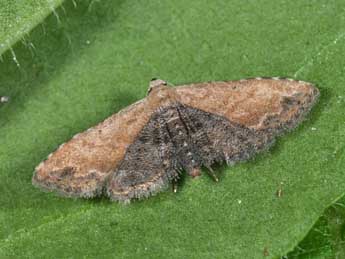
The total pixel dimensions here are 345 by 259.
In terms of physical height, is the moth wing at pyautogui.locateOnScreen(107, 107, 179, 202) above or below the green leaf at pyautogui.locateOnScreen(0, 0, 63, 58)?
below

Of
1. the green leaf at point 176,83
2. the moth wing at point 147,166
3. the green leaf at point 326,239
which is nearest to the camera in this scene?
the green leaf at point 326,239

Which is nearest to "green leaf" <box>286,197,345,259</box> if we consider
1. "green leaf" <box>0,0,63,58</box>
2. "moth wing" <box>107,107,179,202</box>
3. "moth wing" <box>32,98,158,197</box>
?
"moth wing" <box>107,107,179,202</box>

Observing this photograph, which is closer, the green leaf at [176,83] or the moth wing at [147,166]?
the green leaf at [176,83]

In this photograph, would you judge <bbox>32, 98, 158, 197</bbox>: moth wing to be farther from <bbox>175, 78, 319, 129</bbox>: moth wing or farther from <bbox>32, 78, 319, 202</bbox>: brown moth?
<bbox>175, 78, 319, 129</bbox>: moth wing

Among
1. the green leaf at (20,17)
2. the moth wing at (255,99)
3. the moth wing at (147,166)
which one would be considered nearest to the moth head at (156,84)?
the moth wing at (255,99)

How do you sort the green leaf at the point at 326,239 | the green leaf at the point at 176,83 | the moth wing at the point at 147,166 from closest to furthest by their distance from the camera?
the green leaf at the point at 326,239, the green leaf at the point at 176,83, the moth wing at the point at 147,166

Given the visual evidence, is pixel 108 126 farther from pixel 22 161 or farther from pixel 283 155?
pixel 283 155

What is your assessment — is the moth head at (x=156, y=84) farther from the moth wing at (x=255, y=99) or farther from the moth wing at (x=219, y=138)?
the moth wing at (x=219, y=138)
